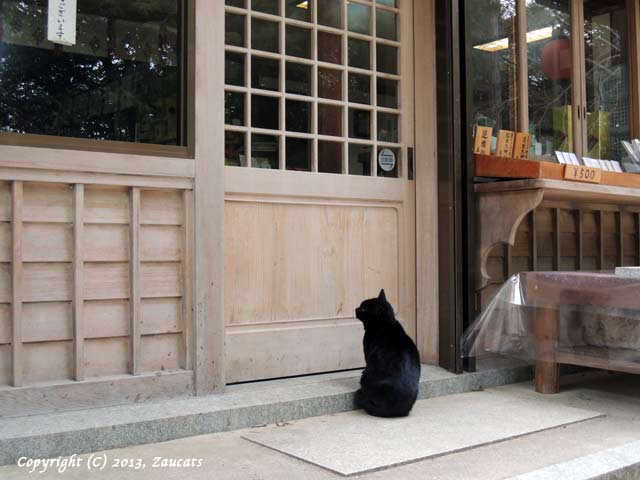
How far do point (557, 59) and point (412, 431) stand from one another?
351cm

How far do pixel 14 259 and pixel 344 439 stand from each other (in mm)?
1716

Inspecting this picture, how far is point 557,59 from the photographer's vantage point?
550 cm

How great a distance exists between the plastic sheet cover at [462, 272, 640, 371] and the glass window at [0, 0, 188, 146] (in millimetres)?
2216

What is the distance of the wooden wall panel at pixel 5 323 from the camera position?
3.06 metres

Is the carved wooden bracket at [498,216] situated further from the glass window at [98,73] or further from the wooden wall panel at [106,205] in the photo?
the wooden wall panel at [106,205]

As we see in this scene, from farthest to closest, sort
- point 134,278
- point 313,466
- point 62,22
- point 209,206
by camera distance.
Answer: point 209,206
point 134,278
point 62,22
point 313,466

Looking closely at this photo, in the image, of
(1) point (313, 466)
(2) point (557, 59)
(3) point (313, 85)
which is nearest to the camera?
(1) point (313, 466)

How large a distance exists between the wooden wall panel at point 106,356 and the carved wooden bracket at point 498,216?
2279 millimetres

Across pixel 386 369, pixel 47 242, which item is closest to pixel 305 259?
pixel 386 369

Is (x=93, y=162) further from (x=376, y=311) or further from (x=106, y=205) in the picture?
(x=376, y=311)

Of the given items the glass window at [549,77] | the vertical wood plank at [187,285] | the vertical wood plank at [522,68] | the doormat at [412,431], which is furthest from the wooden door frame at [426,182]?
the vertical wood plank at [187,285]

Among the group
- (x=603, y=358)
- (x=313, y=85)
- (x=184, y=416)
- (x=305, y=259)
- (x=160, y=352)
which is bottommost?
(x=184, y=416)

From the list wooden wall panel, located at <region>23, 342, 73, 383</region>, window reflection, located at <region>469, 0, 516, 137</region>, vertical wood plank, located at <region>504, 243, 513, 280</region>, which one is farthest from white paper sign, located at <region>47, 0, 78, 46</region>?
vertical wood plank, located at <region>504, 243, 513, 280</region>

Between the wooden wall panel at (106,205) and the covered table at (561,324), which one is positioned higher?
the wooden wall panel at (106,205)
